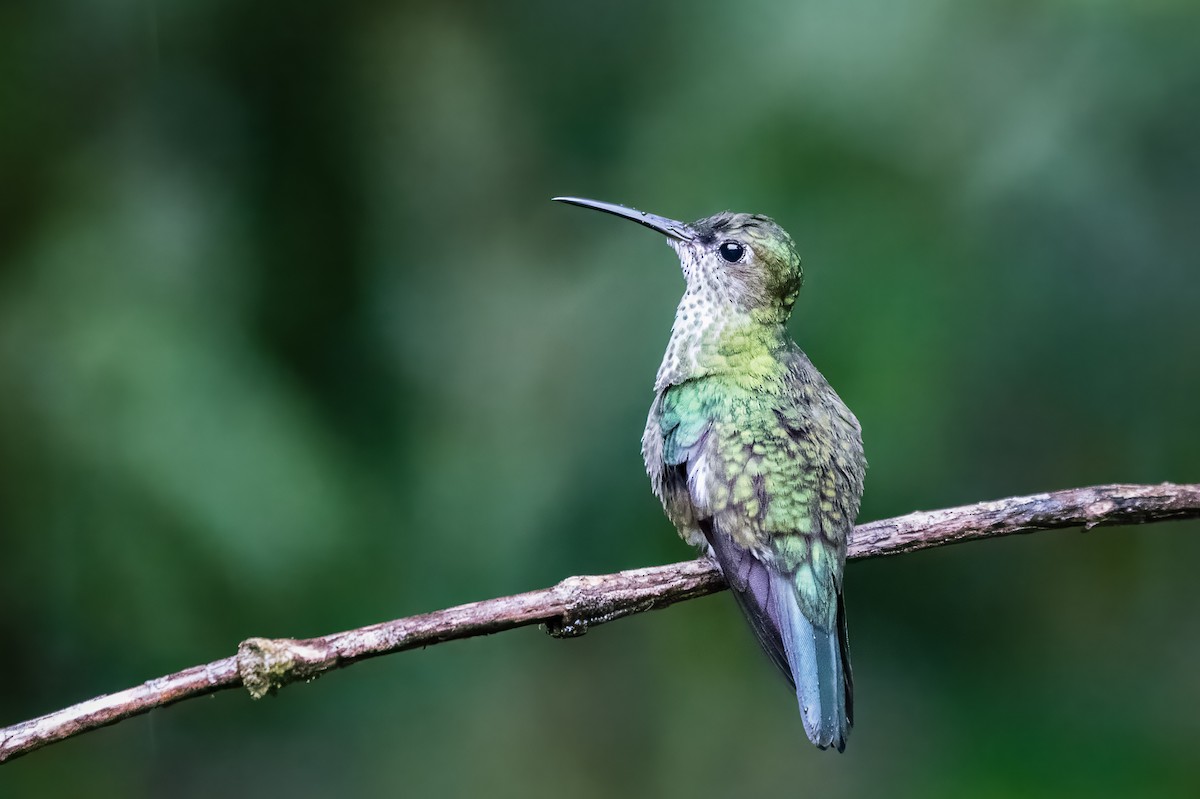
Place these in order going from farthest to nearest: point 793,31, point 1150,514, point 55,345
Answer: point 793,31 < point 55,345 < point 1150,514

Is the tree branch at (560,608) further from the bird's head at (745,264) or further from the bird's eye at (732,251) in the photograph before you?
the bird's eye at (732,251)

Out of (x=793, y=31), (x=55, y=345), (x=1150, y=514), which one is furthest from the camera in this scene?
(x=793, y=31)

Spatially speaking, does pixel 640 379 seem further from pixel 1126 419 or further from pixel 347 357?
pixel 1126 419

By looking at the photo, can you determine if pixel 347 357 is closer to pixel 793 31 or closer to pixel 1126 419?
pixel 793 31

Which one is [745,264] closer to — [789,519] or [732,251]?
[732,251]

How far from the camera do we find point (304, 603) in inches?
175

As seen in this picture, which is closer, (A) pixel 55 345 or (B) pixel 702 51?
(A) pixel 55 345

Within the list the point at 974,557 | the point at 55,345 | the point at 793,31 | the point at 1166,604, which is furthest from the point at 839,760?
the point at 55,345

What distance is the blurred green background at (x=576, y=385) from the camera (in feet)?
14.6

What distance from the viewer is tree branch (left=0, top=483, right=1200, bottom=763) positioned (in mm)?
2096

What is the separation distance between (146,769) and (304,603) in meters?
1.02

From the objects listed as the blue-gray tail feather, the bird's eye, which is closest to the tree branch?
the blue-gray tail feather

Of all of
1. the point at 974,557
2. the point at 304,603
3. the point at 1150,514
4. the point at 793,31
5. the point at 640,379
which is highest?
the point at 793,31

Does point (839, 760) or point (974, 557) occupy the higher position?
point (974, 557)
